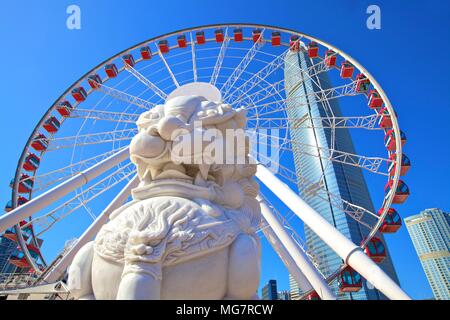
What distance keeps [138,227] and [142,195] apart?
768 mm

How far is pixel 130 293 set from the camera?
2623 mm

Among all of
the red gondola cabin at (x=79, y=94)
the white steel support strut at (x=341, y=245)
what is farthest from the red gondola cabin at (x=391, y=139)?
the red gondola cabin at (x=79, y=94)

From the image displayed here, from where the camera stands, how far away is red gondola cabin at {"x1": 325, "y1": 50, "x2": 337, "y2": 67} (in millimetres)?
14559

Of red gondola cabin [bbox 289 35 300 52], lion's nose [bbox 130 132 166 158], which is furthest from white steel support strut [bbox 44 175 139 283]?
red gondola cabin [bbox 289 35 300 52]

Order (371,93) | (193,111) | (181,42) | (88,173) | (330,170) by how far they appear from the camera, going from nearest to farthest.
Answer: (193,111), (88,173), (371,93), (181,42), (330,170)

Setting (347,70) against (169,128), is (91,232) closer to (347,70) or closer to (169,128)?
(169,128)

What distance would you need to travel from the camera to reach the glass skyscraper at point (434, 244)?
4444 centimetres

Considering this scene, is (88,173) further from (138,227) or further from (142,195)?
(138,227)

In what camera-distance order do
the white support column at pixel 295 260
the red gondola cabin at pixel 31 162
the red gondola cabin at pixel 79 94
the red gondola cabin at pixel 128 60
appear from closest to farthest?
the white support column at pixel 295 260 < the red gondola cabin at pixel 31 162 < the red gondola cabin at pixel 79 94 < the red gondola cabin at pixel 128 60

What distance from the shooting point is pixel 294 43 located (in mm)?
15133

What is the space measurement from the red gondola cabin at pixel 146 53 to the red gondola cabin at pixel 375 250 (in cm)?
1397

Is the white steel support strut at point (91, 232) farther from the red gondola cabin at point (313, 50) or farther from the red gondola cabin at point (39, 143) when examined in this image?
the red gondola cabin at point (313, 50)
